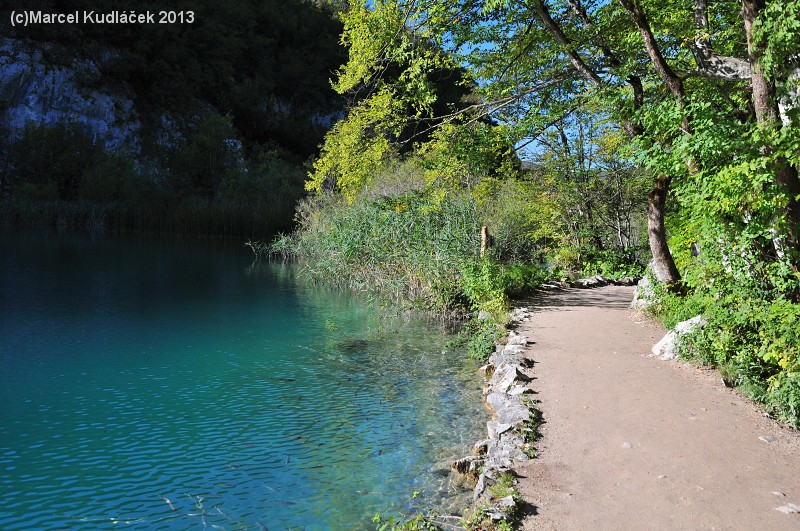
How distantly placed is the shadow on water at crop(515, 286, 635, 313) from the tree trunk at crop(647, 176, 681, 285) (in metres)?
1.22

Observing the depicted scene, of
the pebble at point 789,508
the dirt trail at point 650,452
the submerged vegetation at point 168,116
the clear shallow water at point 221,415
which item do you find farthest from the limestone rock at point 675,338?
the submerged vegetation at point 168,116

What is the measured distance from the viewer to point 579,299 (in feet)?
39.0

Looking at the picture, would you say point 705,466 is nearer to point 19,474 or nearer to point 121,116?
point 19,474

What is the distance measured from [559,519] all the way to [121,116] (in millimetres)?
55040

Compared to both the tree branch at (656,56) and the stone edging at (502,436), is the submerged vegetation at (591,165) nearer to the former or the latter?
the tree branch at (656,56)

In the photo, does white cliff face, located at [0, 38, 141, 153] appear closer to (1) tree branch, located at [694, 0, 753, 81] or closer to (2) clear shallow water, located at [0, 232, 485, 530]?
(2) clear shallow water, located at [0, 232, 485, 530]

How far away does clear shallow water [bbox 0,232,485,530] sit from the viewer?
14.9 ft

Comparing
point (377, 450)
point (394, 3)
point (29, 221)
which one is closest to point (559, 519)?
point (377, 450)

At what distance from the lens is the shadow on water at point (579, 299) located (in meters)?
11.0

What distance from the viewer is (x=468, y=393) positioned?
7113mm

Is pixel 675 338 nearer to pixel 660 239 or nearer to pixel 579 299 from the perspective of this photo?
pixel 660 239

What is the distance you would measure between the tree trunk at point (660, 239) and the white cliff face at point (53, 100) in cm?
4738

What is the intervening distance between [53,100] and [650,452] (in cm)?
5370

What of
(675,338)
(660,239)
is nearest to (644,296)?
(660,239)
